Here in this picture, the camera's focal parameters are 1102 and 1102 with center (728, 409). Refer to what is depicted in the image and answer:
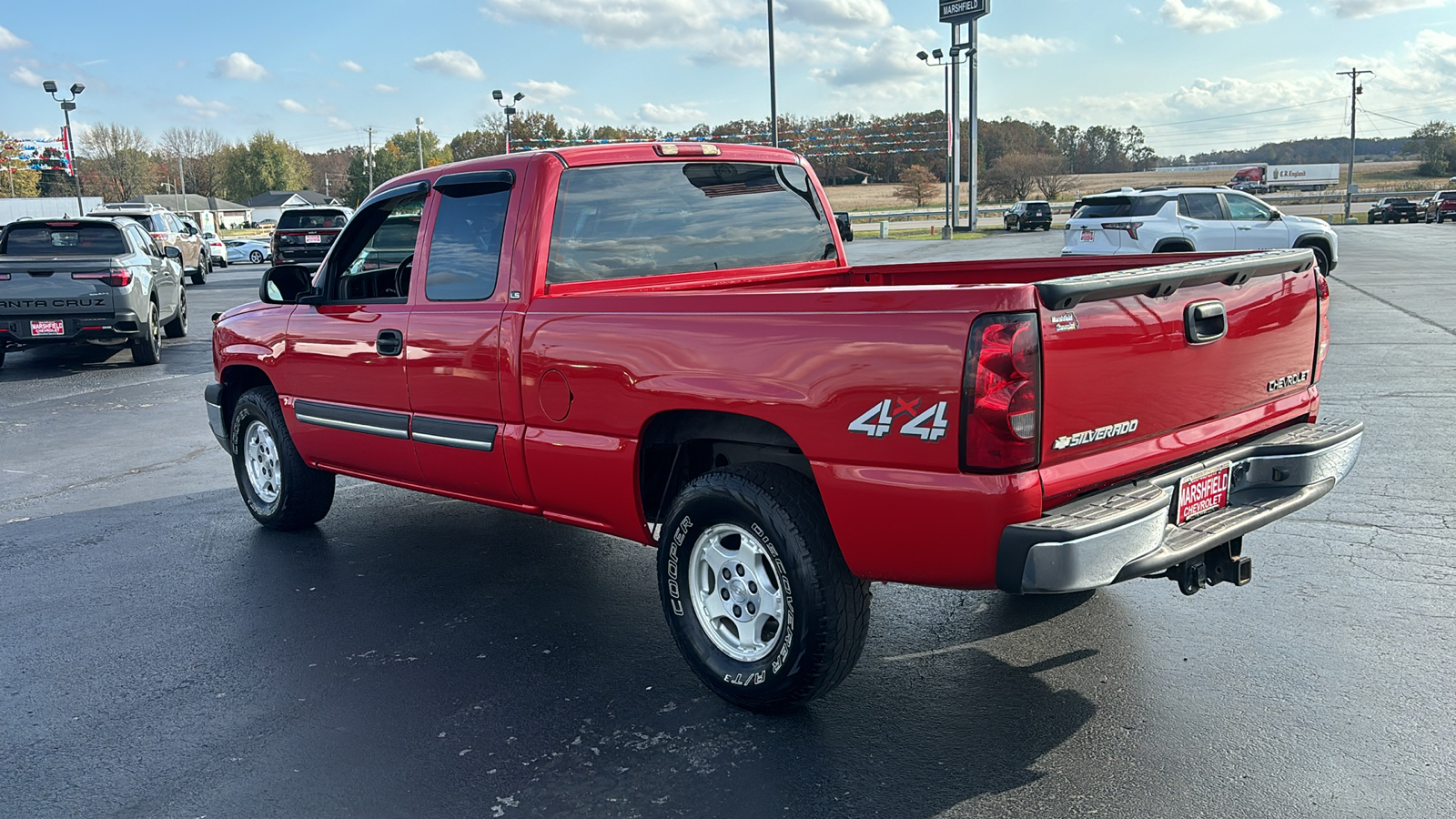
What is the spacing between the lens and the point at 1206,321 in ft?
11.5

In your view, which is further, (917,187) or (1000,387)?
(917,187)

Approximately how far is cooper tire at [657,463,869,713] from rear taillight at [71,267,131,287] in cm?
1120

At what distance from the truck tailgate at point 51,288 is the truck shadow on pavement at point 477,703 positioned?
26.6ft

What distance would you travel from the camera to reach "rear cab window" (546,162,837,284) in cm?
450

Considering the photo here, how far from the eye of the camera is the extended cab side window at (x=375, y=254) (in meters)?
5.27

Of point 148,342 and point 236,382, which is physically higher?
point 236,382

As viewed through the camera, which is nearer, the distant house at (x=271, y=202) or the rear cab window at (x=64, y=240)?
the rear cab window at (x=64, y=240)

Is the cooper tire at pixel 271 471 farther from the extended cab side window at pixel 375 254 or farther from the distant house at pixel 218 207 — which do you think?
the distant house at pixel 218 207

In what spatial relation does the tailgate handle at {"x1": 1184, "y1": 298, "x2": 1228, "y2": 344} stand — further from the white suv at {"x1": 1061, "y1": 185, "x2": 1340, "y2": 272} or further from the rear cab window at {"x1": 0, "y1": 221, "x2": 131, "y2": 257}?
the white suv at {"x1": 1061, "y1": 185, "x2": 1340, "y2": 272}

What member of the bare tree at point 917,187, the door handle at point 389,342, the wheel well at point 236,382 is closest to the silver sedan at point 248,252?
the wheel well at point 236,382

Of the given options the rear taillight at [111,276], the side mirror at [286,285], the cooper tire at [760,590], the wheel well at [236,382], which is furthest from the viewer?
the rear taillight at [111,276]

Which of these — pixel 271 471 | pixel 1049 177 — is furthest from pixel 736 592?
pixel 1049 177

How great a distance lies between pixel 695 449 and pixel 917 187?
78788 mm

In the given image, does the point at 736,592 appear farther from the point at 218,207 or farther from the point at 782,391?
the point at 218,207
